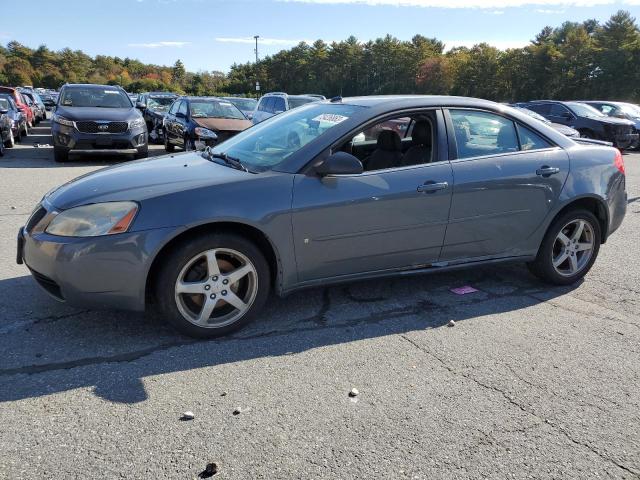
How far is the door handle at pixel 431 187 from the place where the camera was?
397 centimetres

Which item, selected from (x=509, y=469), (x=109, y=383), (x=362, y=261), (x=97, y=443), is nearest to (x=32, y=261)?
(x=109, y=383)

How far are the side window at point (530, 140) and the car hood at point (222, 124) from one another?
341 inches

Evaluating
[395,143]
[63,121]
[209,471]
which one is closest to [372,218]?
[395,143]

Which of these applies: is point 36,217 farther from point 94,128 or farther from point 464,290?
point 94,128

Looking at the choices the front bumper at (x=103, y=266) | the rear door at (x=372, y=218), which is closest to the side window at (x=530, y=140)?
the rear door at (x=372, y=218)

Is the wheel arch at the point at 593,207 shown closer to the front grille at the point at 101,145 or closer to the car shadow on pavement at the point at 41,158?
the car shadow on pavement at the point at 41,158

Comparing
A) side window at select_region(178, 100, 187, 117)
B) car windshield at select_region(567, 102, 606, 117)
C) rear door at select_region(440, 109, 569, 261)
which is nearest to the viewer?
rear door at select_region(440, 109, 569, 261)

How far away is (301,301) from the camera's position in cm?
428

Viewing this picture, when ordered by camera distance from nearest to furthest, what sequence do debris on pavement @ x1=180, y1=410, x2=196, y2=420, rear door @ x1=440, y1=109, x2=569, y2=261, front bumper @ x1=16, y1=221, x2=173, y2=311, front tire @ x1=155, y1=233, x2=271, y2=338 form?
debris on pavement @ x1=180, y1=410, x2=196, y2=420
front bumper @ x1=16, y1=221, x2=173, y2=311
front tire @ x1=155, y1=233, x2=271, y2=338
rear door @ x1=440, y1=109, x2=569, y2=261

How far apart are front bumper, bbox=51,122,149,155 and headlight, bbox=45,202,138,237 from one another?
907 cm

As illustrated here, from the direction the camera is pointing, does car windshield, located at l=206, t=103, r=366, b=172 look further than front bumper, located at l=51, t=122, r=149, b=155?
No

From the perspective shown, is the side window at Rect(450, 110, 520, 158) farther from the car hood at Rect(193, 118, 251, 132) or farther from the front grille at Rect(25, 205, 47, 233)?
the car hood at Rect(193, 118, 251, 132)

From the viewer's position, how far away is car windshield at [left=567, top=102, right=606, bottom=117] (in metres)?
18.3

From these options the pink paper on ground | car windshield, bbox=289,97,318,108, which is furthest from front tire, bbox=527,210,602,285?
car windshield, bbox=289,97,318,108
